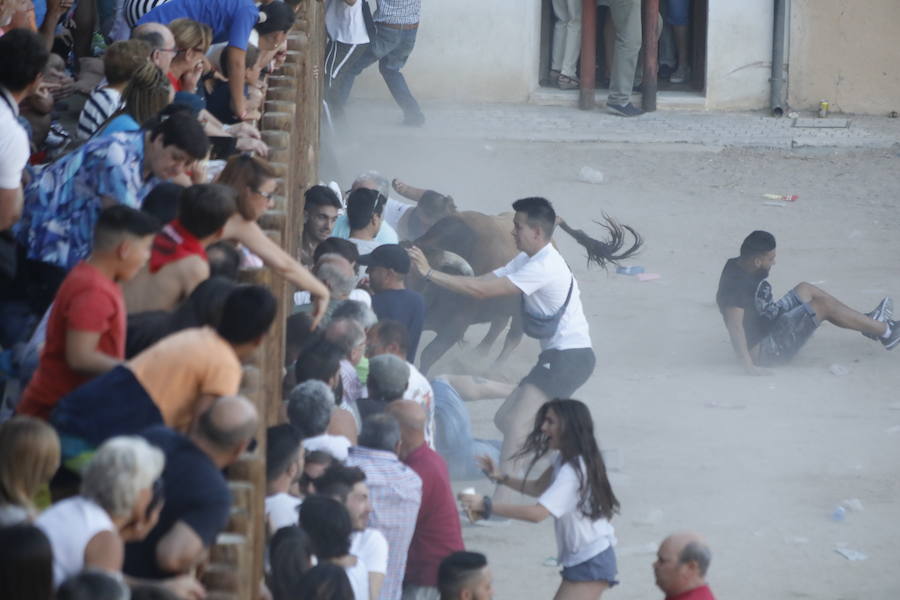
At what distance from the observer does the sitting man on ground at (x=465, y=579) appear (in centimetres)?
586

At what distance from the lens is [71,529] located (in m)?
3.73

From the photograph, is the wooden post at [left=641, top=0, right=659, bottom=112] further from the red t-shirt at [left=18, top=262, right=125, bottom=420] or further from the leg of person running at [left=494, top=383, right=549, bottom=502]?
the red t-shirt at [left=18, top=262, right=125, bottom=420]

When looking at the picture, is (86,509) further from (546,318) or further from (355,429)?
(546,318)

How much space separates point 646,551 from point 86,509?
485cm

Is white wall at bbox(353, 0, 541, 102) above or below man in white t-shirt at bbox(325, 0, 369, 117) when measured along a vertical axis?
below

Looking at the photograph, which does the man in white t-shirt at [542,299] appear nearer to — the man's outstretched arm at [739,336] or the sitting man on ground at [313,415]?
the man's outstretched arm at [739,336]

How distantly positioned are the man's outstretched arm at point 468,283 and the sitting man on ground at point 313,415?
2.88 metres

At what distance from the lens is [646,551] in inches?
322

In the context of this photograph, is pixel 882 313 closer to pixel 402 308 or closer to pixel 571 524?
pixel 402 308

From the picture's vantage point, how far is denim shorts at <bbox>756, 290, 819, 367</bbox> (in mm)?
11102

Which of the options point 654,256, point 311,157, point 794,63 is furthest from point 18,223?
point 794,63

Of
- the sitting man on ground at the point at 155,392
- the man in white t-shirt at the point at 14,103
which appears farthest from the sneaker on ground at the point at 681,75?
the sitting man on ground at the point at 155,392

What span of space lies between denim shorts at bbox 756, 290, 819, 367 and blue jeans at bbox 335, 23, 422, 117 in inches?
208

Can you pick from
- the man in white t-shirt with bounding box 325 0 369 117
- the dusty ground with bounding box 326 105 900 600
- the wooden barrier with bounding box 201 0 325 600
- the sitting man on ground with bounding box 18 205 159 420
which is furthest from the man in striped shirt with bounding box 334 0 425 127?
the sitting man on ground with bounding box 18 205 159 420
